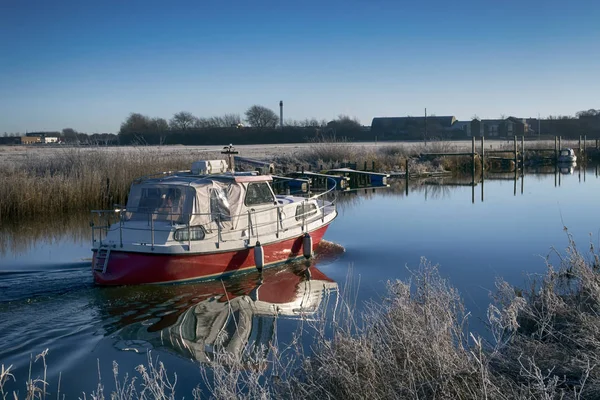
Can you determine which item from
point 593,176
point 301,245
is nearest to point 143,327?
point 301,245

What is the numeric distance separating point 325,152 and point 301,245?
3129 cm

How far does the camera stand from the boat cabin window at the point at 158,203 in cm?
1469

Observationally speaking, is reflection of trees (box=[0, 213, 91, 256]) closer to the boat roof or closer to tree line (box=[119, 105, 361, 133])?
the boat roof

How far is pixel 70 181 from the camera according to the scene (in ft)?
86.0

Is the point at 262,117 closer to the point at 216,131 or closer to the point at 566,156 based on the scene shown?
the point at 216,131

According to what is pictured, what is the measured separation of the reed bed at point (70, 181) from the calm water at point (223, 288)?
183cm

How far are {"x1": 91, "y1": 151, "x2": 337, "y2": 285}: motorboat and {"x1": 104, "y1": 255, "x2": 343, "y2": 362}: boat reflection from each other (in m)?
0.43

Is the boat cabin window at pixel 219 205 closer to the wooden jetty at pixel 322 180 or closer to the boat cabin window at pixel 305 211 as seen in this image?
the boat cabin window at pixel 305 211

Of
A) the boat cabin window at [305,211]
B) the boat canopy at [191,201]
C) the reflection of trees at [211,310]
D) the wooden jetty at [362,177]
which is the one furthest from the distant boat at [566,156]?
the boat canopy at [191,201]

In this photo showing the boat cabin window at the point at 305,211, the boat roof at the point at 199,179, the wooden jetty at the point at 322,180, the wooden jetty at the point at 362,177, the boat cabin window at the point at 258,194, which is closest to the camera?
the boat roof at the point at 199,179

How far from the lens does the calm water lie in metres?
10.2

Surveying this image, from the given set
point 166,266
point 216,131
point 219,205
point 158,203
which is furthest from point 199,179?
point 216,131

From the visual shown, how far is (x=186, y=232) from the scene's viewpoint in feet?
46.6

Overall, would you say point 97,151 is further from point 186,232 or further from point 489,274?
point 489,274
